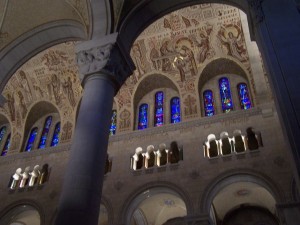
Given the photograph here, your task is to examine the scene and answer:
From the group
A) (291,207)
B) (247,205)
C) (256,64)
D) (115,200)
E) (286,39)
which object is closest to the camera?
(286,39)

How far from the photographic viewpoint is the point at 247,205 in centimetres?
1369

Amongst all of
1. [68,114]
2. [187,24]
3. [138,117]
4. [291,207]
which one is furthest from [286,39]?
[68,114]

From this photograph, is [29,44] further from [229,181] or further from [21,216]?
[21,216]

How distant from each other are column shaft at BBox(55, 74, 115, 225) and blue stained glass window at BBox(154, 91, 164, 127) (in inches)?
302

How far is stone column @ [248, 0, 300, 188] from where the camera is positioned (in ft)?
13.6

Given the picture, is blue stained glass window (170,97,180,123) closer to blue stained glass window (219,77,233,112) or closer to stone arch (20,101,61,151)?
blue stained glass window (219,77,233,112)

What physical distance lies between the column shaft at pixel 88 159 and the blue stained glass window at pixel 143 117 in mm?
7746

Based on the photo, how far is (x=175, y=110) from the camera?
46.0 ft

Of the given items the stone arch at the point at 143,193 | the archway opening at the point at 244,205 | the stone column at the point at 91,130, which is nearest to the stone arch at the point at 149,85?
the stone arch at the point at 143,193

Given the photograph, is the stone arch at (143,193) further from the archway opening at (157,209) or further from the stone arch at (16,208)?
the stone arch at (16,208)

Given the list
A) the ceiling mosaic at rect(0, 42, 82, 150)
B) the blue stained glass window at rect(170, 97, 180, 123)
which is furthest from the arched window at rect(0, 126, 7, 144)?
the blue stained glass window at rect(170, 97, 180, 123)

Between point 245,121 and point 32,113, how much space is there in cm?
958

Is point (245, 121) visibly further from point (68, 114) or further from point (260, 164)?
point (68, 114)

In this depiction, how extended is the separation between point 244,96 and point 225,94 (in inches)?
29.9
